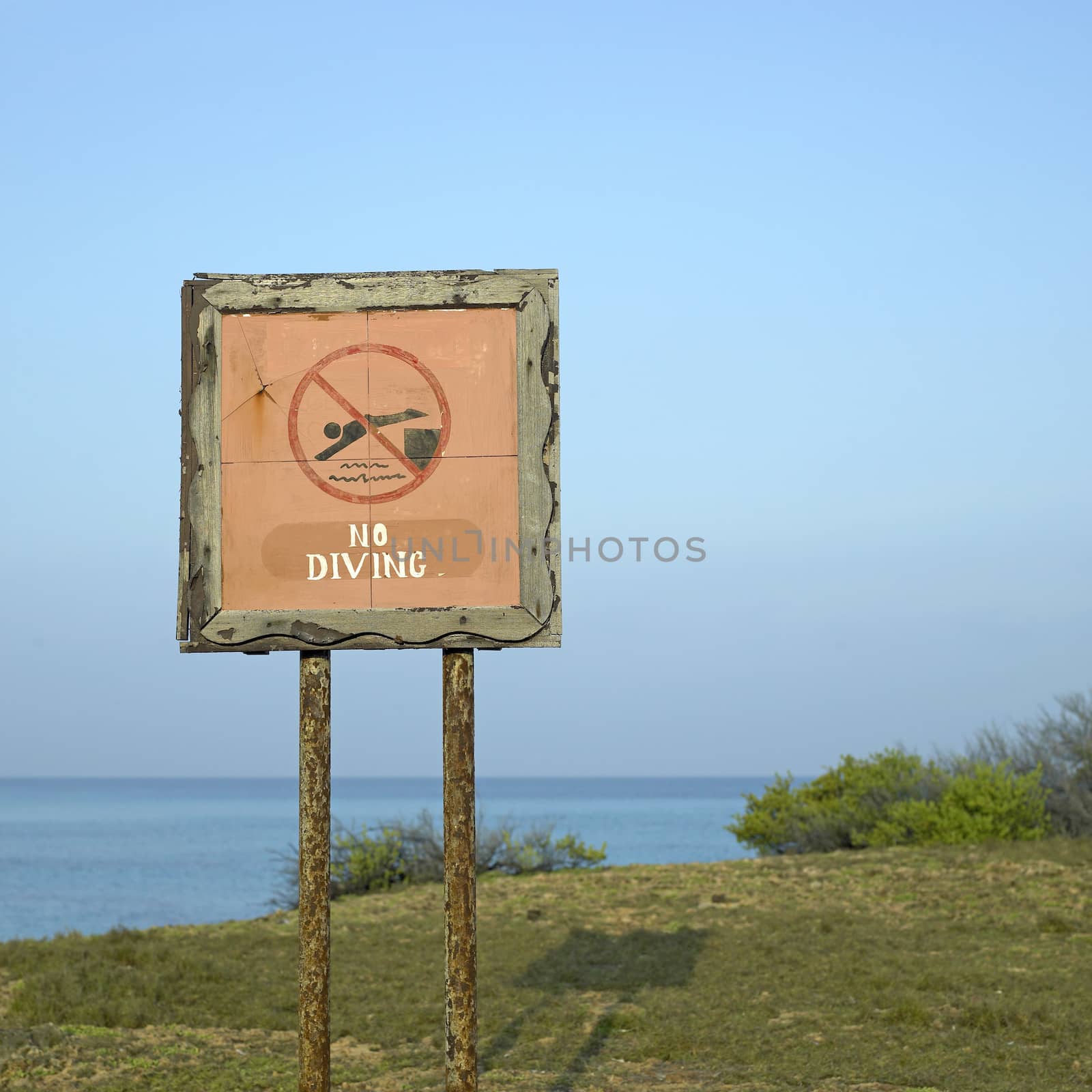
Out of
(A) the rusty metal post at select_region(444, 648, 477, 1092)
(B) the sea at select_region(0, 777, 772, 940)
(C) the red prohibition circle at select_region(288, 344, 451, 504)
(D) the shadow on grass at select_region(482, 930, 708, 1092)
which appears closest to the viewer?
(A) the rusty metal post at select_region(444, 648, 477, 1092)

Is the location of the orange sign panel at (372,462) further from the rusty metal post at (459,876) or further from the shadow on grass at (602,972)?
the shadow on grass at (602,972)

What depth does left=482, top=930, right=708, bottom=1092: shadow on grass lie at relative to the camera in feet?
30.2

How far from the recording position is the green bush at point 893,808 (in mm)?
18156

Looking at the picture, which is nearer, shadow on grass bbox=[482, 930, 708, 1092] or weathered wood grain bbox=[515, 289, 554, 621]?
weathered wood grain bbox=[515, 289, 554, 621]

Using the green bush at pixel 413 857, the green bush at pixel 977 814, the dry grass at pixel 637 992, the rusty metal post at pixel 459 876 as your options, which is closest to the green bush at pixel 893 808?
the green bush at pixel 977 814

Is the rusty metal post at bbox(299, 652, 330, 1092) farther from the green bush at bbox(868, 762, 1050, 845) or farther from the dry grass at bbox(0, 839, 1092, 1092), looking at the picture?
the green bush at bbox(868, 762, 1050, 845)

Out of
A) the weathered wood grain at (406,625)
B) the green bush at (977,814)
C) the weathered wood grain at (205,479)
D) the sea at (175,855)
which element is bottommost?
the sea at (175,855)

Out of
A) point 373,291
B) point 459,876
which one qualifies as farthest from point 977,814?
point 373,291

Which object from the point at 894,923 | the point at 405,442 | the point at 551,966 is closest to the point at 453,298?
the point at 405,442

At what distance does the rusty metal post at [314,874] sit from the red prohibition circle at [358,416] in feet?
2.92

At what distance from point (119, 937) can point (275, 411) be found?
26.8 ft

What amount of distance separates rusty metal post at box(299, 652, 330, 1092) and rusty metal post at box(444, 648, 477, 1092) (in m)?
0.64

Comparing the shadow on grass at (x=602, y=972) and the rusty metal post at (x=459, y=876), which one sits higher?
the rusty metal post at (x=459, y=876)

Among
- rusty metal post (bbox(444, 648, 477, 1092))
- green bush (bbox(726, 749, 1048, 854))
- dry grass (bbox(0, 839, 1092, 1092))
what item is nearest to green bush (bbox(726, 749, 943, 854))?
green bush (bbox(726, 749, 1048, 854))
